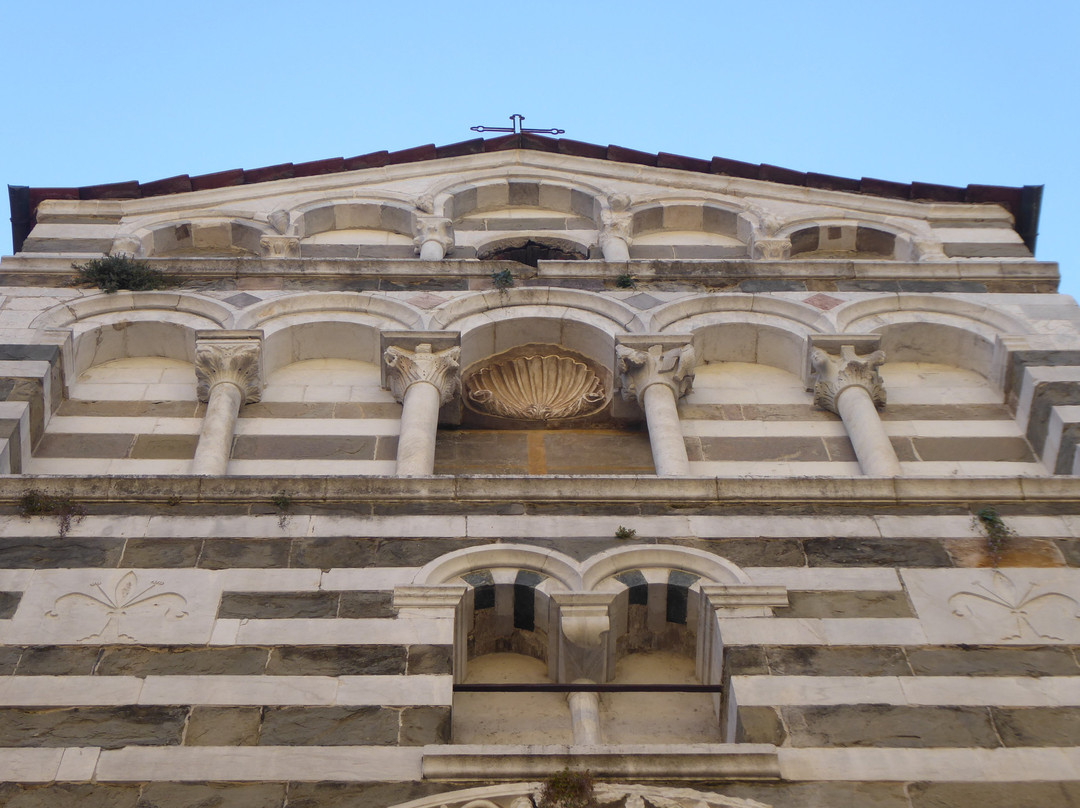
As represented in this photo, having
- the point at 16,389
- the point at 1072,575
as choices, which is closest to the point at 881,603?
the point at 1072,575

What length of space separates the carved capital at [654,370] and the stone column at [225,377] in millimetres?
2801

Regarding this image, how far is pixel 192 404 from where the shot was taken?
1155 centimetres

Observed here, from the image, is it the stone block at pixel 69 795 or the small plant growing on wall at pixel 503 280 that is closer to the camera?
the stone block at pixel 69 795

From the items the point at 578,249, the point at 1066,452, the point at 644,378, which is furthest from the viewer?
the point at 578,249

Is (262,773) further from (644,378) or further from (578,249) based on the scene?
(578,249)

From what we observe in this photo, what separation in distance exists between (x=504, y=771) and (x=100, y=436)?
5142mm

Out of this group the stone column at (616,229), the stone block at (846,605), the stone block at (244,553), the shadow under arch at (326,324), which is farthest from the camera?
the stone column at (616,229)

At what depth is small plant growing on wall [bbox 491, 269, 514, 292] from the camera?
12625mm

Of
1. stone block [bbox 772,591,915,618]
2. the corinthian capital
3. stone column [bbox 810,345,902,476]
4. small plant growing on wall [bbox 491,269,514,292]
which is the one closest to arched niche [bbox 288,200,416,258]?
small plant growing on wall [bbox 491,269,514,292]

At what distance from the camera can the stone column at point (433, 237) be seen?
1380 centimetres

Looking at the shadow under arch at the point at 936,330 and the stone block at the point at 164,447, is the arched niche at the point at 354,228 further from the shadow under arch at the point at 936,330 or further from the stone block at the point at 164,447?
the shadow under arch at the point at 936,330

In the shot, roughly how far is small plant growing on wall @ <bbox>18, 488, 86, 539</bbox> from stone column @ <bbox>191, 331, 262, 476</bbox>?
159 centimetres

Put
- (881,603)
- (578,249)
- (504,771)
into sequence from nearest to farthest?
1. (504,771)
2. (881,603)
3. (578,249)

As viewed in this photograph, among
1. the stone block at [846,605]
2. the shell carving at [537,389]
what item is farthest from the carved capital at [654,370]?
the stone block at [846,605]
